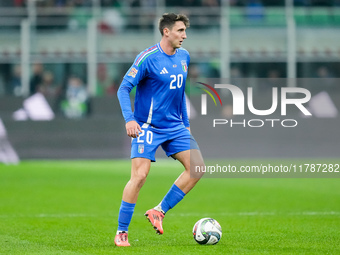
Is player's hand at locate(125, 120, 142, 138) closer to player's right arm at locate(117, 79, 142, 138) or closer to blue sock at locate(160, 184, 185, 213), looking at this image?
player's right arm at locate(117, 79, 142, 138)

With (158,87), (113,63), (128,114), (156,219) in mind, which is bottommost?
(156,219)

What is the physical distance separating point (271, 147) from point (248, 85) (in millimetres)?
1667

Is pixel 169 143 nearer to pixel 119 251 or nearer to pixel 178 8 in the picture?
pixel 119 251

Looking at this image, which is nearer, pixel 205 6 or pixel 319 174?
pixel 319 174

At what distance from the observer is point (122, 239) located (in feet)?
24.1

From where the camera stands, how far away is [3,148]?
62.8 feet

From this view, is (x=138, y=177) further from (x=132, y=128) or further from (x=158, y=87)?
(x=158, y=87)

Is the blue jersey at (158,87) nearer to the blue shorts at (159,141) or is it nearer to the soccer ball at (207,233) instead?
the blue shorts at (159,141)

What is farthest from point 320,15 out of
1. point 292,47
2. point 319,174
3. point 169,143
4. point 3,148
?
point 169,143

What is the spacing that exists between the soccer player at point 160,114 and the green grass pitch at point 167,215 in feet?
1.44

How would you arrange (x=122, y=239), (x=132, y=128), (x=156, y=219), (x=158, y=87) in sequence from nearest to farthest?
(x=132, y=128) < (x=122, y=239) < (x=156, y=219) < (x=158, y=87)

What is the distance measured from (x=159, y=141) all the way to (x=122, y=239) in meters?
1.00

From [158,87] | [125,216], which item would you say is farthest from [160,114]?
[125,216]

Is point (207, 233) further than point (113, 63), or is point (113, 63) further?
point (113, 63)
